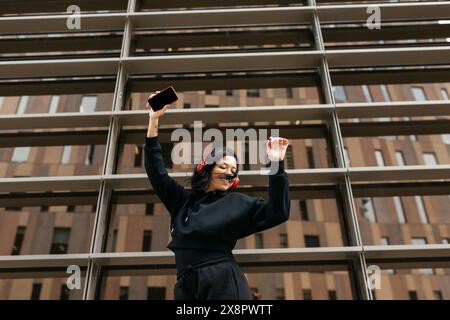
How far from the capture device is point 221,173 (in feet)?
8.23

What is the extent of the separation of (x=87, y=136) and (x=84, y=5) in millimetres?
1862

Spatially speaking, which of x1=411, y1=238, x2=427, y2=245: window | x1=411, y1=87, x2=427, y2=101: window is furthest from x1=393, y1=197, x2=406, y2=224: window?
x1=411, y1=87, x2=427, y2=101: window

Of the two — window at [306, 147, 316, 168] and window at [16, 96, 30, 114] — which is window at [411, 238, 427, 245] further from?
window at [16, 96, 30, 114]

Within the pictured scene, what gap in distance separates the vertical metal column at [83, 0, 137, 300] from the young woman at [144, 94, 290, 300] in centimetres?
105

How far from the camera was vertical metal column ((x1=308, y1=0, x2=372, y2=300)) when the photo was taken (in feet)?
10.3

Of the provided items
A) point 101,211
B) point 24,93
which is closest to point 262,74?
point 101,211

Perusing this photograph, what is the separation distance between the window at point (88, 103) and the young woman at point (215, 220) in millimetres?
2660

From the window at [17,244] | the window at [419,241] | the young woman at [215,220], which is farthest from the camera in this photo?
the window at [17,244]

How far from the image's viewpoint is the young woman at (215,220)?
212 cm

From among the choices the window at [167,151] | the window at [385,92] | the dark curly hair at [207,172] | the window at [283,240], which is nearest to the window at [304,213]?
the window at [385,92]

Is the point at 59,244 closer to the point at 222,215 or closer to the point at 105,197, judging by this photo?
the point at 105,197

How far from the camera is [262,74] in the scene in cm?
456

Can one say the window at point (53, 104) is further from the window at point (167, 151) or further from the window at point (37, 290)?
the window at point (37, 290)
